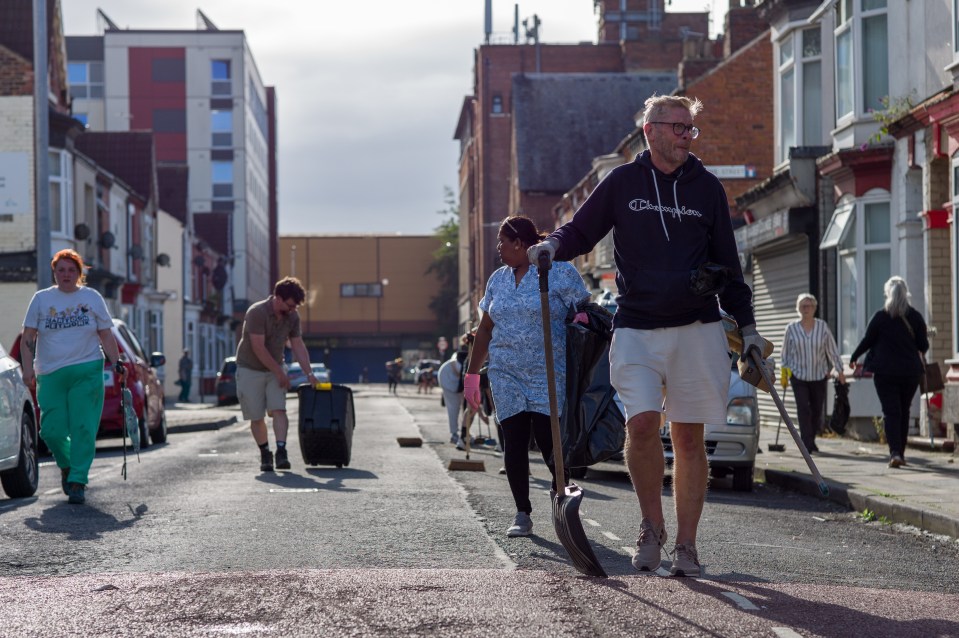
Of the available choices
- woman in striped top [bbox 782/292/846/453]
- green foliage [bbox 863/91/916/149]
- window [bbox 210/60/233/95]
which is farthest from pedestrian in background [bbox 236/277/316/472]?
window [bbox 210/60/233/95]

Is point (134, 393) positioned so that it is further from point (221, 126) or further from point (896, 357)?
point (221, 126)

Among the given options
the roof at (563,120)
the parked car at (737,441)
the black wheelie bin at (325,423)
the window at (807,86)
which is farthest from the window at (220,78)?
the parked car at (737,441)

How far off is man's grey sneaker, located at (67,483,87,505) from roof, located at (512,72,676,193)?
48754 millimetres

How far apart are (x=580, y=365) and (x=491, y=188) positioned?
61752 mm

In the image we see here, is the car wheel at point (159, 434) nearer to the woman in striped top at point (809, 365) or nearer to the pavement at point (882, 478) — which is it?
the pavement at point (882, 478)

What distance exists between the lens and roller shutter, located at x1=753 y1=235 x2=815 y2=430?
78.3ft

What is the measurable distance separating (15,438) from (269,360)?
290 centimetres

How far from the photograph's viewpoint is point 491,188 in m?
68.9

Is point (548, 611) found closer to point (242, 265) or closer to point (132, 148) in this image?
point (132, 148)

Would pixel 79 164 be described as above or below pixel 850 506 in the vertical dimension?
above

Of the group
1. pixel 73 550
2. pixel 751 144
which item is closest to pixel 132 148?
pixel 751 144

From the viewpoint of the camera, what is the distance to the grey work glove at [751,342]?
20.7 ft

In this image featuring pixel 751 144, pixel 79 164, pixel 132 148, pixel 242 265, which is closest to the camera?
pixel 751 144

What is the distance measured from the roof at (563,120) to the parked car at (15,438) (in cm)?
4767
